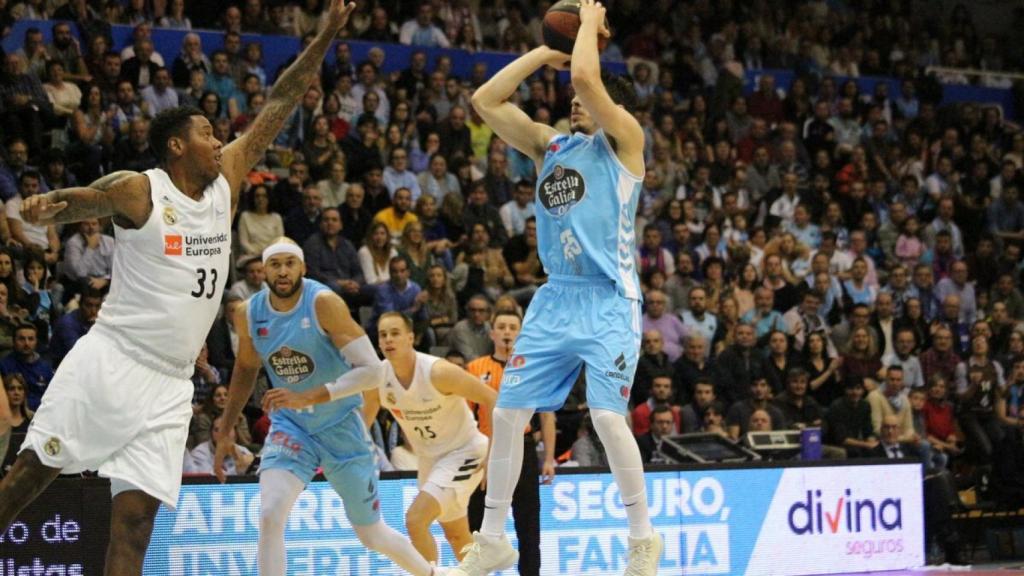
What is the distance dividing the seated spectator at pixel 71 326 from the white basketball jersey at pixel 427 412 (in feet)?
12.7

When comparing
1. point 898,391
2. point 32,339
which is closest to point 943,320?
point 898,391

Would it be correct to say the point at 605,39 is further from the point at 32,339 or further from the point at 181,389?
the point at 32,339

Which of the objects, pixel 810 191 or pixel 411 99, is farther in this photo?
pixel 810 191

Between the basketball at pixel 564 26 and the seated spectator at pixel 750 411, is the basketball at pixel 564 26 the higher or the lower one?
the higher one

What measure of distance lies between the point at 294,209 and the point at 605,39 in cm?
798

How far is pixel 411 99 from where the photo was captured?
17391 mm

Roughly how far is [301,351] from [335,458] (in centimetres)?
65

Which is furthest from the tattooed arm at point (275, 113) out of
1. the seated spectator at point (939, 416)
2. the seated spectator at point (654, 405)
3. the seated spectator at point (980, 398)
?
the seated spectator at point (980, 398)

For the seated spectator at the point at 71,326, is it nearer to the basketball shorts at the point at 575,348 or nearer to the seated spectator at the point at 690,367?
the seated spectator at the point at 690,367

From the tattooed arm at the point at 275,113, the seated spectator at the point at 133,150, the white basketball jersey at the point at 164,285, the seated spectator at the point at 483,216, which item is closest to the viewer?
the white basketball jersey at the point at 164,285

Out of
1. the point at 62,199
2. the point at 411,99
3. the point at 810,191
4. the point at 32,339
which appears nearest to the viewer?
the point at 62,199

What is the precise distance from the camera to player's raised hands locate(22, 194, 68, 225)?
5.72 m

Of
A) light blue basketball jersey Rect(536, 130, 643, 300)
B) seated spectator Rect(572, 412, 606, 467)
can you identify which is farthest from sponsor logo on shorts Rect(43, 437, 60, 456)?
seated spectator Rect(572, 412, 606, 467)

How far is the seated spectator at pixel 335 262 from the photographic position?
46.4 feet
